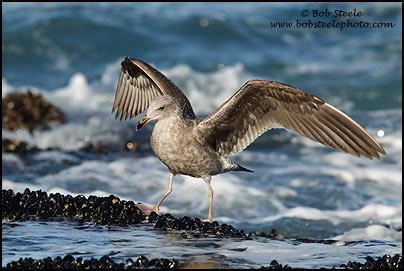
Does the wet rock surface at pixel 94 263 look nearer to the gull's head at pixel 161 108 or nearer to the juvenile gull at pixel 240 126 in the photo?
the juvenile gull at pixel 240 126

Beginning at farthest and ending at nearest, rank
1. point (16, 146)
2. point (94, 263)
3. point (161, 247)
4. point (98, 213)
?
point (16, 146) → point (98, 213) → point (161, 247) → point (94, 263)

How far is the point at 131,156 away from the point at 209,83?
7.10 metres

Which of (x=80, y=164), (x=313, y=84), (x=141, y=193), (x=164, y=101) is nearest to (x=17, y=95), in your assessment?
(x=80, y=164)

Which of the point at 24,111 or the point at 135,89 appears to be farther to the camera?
the point at 24,111

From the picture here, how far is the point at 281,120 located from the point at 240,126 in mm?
464

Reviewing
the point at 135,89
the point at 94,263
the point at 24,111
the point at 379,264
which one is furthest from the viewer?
the point at 24,111

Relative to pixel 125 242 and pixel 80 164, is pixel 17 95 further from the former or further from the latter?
pixel 125 242

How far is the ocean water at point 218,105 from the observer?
794 centimetres

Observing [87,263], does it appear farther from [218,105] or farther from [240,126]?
[218,105]

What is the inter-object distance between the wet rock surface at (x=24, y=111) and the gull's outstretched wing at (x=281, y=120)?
21.1ft

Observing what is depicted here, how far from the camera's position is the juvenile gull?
5805 millimetres

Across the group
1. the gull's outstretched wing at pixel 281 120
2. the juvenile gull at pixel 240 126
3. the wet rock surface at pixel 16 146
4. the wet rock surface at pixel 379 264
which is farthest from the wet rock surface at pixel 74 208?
the wet rock surface at pixel 16 146

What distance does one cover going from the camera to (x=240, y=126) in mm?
6359

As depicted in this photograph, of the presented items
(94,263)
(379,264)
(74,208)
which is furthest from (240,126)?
(94,263)
